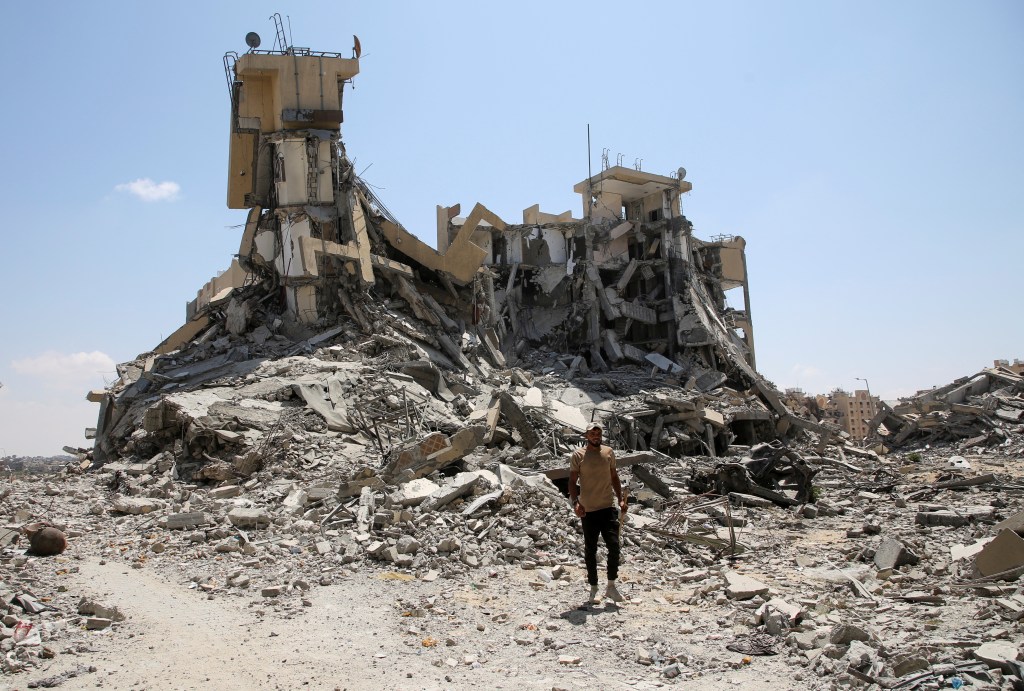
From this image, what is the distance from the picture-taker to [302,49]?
20156 mm

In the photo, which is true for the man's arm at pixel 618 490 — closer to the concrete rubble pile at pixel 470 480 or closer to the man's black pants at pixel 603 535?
the man's black pants at pixel 603 535

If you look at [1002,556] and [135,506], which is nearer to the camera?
[1002,556]

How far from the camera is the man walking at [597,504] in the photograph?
6191mm

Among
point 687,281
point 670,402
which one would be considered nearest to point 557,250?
point 687,281

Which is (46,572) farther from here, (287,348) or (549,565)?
(287,348)

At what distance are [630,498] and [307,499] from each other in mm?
4338

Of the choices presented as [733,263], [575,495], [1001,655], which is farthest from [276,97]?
[733,263]

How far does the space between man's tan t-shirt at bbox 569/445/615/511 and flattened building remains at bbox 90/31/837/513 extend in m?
4.13

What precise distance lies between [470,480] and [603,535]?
3.22 metres

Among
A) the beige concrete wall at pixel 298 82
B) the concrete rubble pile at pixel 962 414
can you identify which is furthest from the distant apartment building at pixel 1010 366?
the beige concrete wall at pixel 298 82

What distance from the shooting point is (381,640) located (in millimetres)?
5277

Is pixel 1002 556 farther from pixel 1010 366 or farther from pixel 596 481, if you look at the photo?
pixel 1010 366

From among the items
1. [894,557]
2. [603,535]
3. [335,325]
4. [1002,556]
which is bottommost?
[894,557]

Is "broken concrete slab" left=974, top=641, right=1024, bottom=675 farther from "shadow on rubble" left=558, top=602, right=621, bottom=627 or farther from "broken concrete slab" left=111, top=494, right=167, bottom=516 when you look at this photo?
"broken concrete slab" left=111, top=494, right=167, bottom=516
